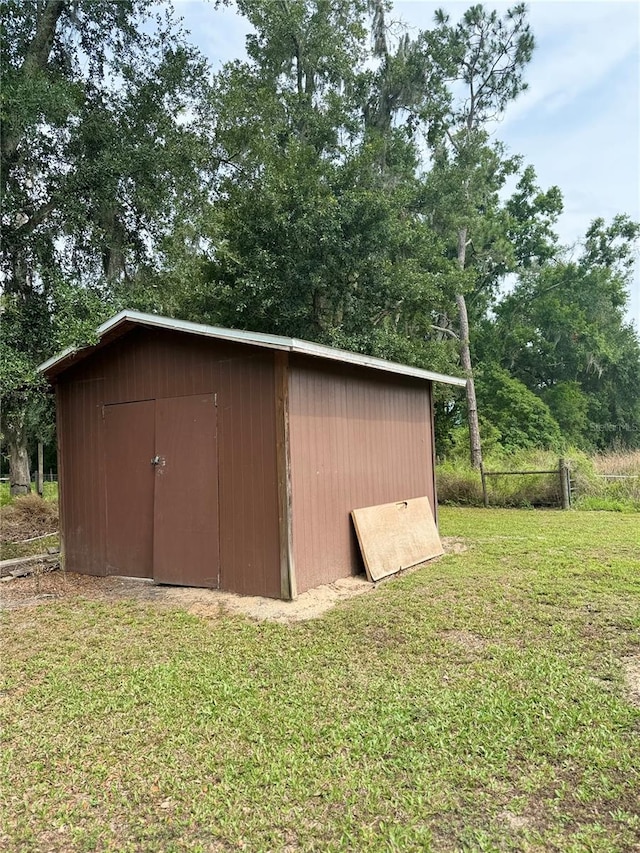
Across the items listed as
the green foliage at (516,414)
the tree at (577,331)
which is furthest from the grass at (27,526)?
the tree at (577,331)

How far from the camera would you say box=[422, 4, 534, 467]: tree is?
16.1 m

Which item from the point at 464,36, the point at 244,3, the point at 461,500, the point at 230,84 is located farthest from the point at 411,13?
the point at 461,500

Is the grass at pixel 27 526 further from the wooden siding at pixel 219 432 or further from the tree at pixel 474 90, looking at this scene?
the tree at pixel 474 90

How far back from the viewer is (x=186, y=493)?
17.3 feet

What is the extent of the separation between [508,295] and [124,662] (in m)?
24.0

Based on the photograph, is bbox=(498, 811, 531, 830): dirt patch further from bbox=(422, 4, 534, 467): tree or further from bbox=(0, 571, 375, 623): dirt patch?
bbox=(422, 4, 534, 467): tree

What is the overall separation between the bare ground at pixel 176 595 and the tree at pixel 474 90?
11.3 m

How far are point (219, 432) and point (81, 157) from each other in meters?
6.04

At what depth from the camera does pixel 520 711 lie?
261cm

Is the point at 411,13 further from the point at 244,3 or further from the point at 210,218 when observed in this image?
the point at 210,218

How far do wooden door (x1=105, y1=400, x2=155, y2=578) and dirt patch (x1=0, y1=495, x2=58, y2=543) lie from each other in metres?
3.77

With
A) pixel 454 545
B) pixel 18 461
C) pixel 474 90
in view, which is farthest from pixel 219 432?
pixel 474 90

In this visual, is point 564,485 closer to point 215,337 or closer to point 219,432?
point 219,432

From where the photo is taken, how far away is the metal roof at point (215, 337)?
4.58 meters
